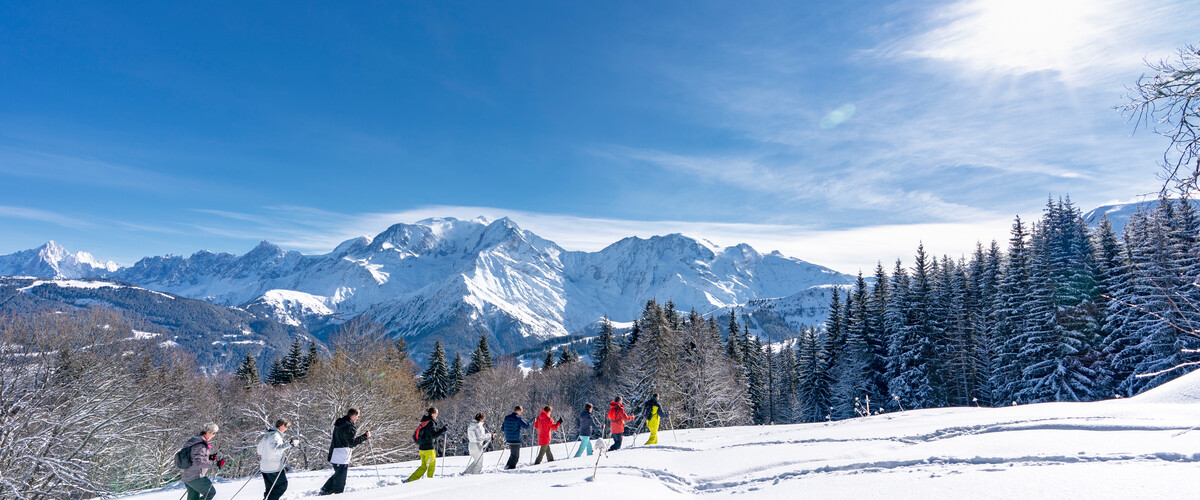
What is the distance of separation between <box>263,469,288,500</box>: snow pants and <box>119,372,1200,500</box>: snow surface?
36.8 inches

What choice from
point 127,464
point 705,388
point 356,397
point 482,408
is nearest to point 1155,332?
point 705,388

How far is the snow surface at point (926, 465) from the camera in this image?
702 cm

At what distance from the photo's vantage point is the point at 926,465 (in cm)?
887

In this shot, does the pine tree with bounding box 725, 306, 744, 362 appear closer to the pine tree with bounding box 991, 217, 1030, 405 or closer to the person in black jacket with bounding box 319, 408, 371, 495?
the pine tree with bounding box 991, 217, 1030, 405

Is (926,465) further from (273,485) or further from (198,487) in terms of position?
(198,487)

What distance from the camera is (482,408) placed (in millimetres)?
46938

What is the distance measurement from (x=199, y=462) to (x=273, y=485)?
1417mm

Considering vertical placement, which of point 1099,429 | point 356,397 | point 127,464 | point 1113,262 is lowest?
point 127,464

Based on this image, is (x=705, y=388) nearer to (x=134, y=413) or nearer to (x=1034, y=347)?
(x=1034, y=347)

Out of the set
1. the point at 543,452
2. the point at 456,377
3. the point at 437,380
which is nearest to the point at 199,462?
the point at 543,452

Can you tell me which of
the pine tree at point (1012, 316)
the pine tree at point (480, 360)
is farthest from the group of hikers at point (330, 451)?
the pine tree at point (480, 360)

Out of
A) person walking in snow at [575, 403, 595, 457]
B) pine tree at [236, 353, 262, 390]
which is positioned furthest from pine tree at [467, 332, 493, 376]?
person walking in snow at [575, 403, 595, 457]

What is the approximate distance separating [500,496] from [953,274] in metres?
43.4

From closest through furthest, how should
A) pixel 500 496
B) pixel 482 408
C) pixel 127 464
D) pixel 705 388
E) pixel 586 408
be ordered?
1. pixel 500 496
2. pixel 586 408
3. pixel 127 464
4. pixel 705 388
5. pixel 482 408
